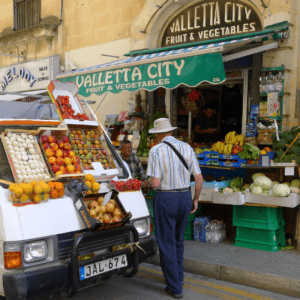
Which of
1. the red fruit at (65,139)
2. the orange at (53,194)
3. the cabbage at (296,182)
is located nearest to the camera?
the orange at (53,194)

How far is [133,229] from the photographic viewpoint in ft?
12.7

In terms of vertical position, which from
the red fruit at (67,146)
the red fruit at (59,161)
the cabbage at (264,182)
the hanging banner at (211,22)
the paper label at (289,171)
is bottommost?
the cabbage at (264,182)

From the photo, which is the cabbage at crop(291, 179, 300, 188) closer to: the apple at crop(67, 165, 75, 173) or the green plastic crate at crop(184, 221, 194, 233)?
the green plastic crate at crop(184, 221, 194, 233)

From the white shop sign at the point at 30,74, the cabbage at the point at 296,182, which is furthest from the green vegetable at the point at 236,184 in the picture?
the white shop sign at the point at 30,74

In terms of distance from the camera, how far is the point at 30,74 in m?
12.7

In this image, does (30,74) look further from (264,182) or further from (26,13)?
(264,182)

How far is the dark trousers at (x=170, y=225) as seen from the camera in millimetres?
4113

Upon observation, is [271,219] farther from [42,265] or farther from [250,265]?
[42,265]

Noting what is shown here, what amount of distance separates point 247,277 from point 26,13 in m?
12.1

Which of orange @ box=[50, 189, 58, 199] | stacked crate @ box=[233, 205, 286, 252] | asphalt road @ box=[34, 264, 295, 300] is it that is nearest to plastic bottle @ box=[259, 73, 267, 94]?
stacked crate @ box=[233, 205, 286, 252]

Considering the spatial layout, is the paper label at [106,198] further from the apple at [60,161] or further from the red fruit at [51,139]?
the red fruit at [51,139]

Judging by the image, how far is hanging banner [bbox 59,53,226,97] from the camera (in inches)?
227

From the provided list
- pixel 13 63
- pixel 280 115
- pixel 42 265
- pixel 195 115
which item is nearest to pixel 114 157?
pixel 42 265

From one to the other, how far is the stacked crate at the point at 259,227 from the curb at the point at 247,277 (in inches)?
43.2
